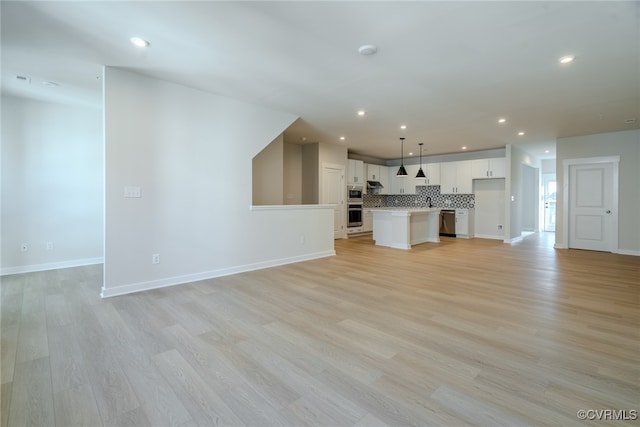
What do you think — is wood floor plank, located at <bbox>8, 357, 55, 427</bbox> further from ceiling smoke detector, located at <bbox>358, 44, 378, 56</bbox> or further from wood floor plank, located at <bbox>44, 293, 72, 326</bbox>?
ceiling smoke detector, located at <bbox>358, 44, 378, 56</bbox>

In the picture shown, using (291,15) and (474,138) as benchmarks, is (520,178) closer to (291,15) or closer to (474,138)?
(474,138)

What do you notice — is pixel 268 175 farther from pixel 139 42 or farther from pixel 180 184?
pixel 139 42

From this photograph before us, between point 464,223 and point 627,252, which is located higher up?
point 464,223

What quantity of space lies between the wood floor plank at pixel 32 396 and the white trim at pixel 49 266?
3.57 m

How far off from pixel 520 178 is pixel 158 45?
9450 mm

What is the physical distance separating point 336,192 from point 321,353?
19.9ft

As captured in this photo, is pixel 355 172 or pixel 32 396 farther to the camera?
pixel 355 172

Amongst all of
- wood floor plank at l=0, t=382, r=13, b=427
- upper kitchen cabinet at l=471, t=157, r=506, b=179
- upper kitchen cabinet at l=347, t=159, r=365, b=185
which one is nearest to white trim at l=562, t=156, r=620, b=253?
upper kitchen cabinet at l=471, t=157, r=506, b=179

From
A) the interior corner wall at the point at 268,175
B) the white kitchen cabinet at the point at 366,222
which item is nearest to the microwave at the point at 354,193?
the white kitchen cabinet at the point at 366,222

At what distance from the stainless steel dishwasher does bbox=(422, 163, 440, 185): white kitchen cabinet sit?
3.23 ft

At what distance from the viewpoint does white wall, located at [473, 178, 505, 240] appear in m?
8.47

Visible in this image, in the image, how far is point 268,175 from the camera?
20.1 feet

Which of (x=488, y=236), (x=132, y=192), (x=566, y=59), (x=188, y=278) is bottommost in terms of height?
(x=188, y=278)

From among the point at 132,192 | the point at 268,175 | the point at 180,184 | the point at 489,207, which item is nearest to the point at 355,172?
the point at 268,175
